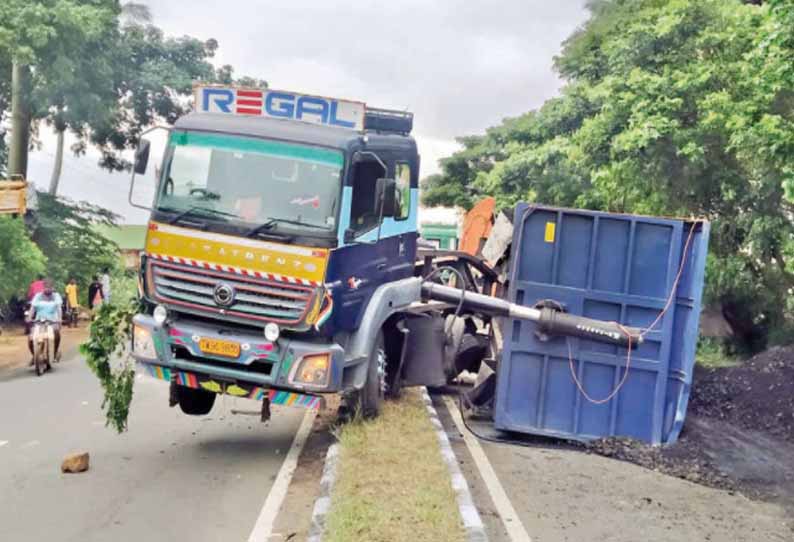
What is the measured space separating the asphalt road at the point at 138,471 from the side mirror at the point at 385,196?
2510 millimetres

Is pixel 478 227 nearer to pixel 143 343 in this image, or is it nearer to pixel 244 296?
pixel 244 296

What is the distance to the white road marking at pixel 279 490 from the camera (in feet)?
20.7

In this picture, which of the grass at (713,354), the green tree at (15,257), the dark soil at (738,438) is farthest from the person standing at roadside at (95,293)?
the dark soil at (738,438)

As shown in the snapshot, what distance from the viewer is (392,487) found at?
22.5ft

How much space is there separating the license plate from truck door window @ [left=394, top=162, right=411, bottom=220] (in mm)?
2292

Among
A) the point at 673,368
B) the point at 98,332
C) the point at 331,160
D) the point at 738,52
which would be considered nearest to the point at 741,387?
the point at 673,368

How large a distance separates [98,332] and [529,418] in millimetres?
4415

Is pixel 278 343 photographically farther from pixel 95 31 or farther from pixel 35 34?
pixel 95 31

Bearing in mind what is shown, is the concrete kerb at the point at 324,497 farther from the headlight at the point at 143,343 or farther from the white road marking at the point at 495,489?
the headlight at the point at 143,343

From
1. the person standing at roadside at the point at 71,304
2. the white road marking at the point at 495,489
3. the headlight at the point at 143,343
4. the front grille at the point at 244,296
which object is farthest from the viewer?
the person standing at roadside at the point at 71,304

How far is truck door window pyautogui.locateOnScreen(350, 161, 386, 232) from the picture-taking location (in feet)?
27.5

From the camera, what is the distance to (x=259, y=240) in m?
7.96

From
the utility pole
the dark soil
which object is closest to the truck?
the dark soil

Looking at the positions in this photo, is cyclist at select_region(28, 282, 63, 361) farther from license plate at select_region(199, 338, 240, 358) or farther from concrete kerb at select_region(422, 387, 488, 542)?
concrete kerb at select_region(422, 387, 488, 542)
